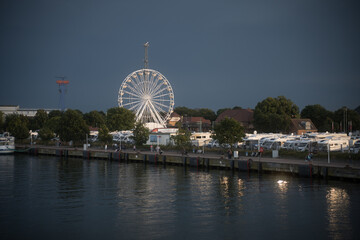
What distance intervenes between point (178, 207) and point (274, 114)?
72639 millimetres

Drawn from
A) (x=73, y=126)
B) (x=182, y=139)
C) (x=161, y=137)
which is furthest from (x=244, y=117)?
(x=182, y=139)

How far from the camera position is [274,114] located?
97562 millimetres

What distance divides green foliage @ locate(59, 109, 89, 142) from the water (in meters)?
36.4

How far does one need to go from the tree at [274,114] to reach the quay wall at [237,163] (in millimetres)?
44906

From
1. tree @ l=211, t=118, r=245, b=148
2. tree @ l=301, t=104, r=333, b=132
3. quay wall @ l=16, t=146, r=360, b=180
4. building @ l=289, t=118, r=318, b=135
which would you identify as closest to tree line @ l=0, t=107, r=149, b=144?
quay wall @ l=16, t=146, r=360, b=180

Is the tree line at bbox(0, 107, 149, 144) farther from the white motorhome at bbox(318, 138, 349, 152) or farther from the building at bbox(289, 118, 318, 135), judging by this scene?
the building at bbox(289, 118, 318, 135)

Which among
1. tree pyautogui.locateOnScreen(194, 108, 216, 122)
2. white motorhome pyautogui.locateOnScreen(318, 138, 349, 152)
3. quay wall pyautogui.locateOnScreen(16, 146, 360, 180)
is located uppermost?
tree pyautogui.locateOnScreen(194, 108, 216, 122)

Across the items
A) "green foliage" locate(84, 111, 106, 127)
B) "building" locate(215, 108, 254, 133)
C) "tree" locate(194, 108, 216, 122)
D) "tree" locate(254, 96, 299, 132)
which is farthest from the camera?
"tree" locate(194, 108, 216, 122)

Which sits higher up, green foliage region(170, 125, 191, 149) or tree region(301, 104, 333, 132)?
tree region(301, 104, 333, 132)

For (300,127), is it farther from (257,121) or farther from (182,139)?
(182,139)

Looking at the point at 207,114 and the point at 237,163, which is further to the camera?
the point at 207,114

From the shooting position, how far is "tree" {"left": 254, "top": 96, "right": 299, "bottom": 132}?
3792 inches

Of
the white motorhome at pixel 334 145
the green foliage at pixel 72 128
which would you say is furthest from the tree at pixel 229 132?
the green foliage at pixel 72 128

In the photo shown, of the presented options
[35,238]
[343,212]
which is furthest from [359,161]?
[35,238]
